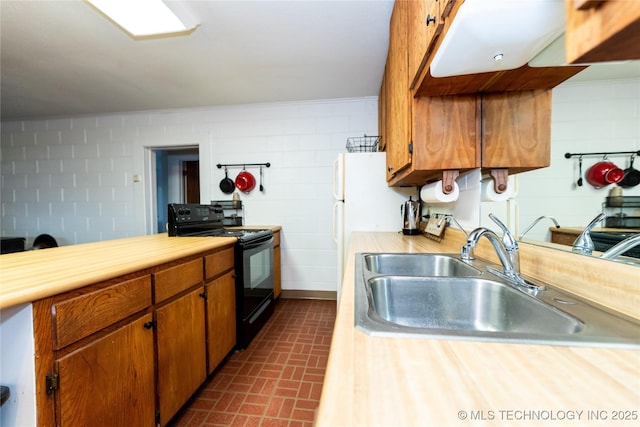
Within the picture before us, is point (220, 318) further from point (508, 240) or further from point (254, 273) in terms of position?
point (508, 240)

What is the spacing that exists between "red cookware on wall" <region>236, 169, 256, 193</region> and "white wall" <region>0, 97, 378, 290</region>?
0.31 ft

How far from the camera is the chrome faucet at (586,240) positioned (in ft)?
2.35

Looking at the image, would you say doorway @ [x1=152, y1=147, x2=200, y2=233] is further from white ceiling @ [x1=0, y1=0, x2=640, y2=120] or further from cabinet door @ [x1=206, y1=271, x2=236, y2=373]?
cabinet door @ [x1=206, y1=271, x2=236, y2=373]

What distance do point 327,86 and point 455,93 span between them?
179 cm

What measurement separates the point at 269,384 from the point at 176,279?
0.90 metres

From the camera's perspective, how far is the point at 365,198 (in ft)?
8.23

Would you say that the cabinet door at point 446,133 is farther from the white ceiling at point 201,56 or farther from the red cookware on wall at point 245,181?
the red cookware on wall at point 245,181

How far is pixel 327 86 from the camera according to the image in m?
2.74

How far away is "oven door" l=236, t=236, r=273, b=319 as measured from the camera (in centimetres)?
202

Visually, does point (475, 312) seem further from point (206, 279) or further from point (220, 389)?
point (220, 389)

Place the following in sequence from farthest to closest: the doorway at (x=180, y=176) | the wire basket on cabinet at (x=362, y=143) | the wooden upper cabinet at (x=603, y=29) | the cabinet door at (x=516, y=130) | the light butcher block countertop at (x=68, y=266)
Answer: the doorway at (x=180, y=176), the wire basket on cabinet at (x=362, y=143), the cabinet door at (x=516, y=130), the light butcher block countertop at (x=68, y=266), the wooden upper cabinet at (x=603, y=29)

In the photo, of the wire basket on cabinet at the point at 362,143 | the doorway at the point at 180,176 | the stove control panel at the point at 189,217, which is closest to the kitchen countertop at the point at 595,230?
the stove control panel at the point at 189,217

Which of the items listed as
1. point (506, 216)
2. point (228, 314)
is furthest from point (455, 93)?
point (228, 314)

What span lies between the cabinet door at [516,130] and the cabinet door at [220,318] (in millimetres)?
1696
